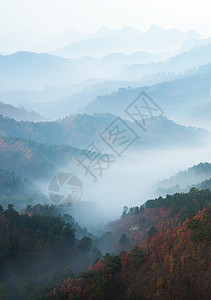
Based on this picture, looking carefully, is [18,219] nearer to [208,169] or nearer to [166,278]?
[166,278]

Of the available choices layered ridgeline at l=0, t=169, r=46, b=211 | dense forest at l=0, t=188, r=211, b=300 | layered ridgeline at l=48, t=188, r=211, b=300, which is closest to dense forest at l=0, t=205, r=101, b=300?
dense forest at l=0, t=188, r=211, b=300

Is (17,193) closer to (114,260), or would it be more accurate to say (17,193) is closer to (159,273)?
(114,260)

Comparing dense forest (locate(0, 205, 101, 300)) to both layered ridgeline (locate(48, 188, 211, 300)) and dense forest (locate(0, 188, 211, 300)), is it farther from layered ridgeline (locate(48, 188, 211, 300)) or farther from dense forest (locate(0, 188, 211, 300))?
layered ridgeline (locate(48, 188, 211, 300))

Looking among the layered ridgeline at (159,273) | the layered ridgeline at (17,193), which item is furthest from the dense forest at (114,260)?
the layered ridgeline at (17,193)

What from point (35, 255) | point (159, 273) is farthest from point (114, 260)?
point (35, 255)

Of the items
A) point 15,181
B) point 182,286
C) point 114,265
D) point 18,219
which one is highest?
point 15,181

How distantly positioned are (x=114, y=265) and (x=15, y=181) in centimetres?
6415

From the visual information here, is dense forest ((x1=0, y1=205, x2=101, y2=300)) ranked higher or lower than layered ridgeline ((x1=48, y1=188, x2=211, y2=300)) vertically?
higher

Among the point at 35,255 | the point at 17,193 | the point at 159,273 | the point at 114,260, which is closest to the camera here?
the point at 159,273

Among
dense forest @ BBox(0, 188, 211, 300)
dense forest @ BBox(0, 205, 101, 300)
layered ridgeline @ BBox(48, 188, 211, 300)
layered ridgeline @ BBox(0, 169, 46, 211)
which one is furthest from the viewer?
layered ridgeline @ BBox(0, 169, 46, 211)

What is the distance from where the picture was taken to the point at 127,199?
125625 millimetres

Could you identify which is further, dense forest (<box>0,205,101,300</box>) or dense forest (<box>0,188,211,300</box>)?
dense forest (<box>0,205,101,300</box>)

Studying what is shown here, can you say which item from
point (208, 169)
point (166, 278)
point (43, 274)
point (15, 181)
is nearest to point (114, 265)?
point (166, 278)

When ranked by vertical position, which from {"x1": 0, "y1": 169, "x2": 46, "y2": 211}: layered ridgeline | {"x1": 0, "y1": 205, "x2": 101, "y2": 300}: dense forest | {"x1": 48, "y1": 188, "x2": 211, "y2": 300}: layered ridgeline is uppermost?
{"x1": 0, "y1": 169, "x2": 46, "y2": 211}: layered ridgeline
